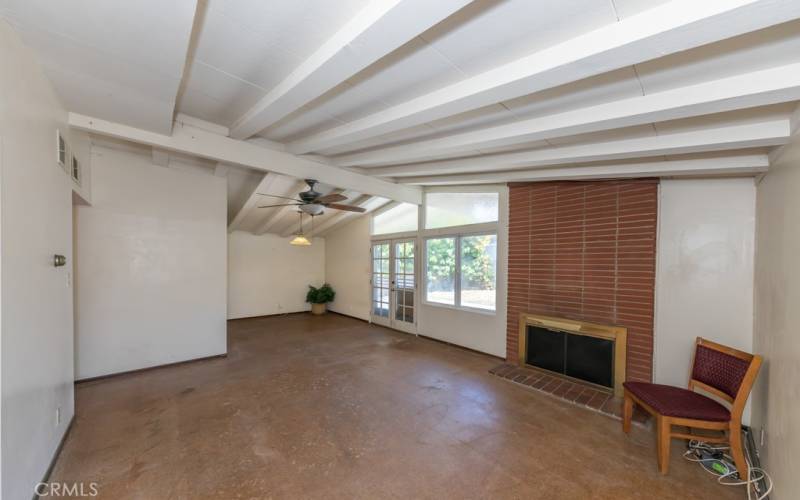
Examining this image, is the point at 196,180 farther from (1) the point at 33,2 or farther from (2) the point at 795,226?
(2) the point at 795,226

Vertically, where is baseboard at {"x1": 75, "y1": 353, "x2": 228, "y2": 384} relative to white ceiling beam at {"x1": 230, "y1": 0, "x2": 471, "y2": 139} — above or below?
below

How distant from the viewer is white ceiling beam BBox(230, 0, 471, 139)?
1275 mm

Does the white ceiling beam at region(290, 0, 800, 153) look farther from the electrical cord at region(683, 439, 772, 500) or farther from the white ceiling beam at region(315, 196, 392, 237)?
the white ceiling beam at region(315, 196, 392, 237)

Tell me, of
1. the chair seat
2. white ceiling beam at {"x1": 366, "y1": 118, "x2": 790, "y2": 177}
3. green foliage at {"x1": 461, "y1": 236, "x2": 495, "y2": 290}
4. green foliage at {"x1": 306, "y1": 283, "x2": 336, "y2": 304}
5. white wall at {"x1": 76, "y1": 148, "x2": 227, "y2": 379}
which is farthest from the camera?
green foliage at {"x1": 306, "y1": 283, "x2": 336, "y2": 304}

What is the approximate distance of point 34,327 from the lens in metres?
1.82

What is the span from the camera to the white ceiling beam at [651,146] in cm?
195

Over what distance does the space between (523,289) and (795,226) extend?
8.66 ft

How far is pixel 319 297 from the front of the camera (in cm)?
797

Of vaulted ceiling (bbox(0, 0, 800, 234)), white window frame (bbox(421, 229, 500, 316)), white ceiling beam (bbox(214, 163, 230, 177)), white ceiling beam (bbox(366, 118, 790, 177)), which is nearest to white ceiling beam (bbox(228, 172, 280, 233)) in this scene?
white ceiling beam (bbox(214, 163, 230, 177))

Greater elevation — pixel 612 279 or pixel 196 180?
pixel 196 180

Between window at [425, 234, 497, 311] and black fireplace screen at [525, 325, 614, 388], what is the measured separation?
0.87m

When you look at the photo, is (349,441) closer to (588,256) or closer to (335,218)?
(588,256)

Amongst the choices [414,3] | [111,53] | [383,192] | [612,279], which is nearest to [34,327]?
[111,53]

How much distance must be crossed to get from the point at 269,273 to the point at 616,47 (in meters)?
7.83
